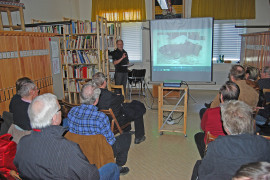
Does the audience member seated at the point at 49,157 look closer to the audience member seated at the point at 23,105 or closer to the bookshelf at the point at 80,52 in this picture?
the audience member seated at the point at 23,105

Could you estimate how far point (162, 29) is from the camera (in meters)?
4.99

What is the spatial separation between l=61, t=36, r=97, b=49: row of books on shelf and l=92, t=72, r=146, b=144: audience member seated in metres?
2.18

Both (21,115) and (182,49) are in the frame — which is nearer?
(21,115)

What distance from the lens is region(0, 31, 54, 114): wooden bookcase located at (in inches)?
114

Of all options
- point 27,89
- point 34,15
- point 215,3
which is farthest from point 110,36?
point 27,89

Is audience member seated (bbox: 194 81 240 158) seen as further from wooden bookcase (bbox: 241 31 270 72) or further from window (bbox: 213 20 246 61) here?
window (bbox: 213 20 246 61)

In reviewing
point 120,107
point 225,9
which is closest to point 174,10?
point 225,9

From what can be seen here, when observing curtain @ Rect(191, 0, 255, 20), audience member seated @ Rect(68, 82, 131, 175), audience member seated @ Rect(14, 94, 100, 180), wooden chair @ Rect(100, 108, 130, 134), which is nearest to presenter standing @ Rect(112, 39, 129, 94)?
curtain @ Rect(191, 0, 255, 20)

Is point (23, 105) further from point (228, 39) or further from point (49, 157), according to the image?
point (228, 39)

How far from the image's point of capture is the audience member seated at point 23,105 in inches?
94.4

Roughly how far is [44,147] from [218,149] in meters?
1.11

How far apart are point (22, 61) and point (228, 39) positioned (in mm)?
6342

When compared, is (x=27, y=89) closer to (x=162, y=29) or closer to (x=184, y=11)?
(x=162, y=29)

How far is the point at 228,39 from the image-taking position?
284 inches
